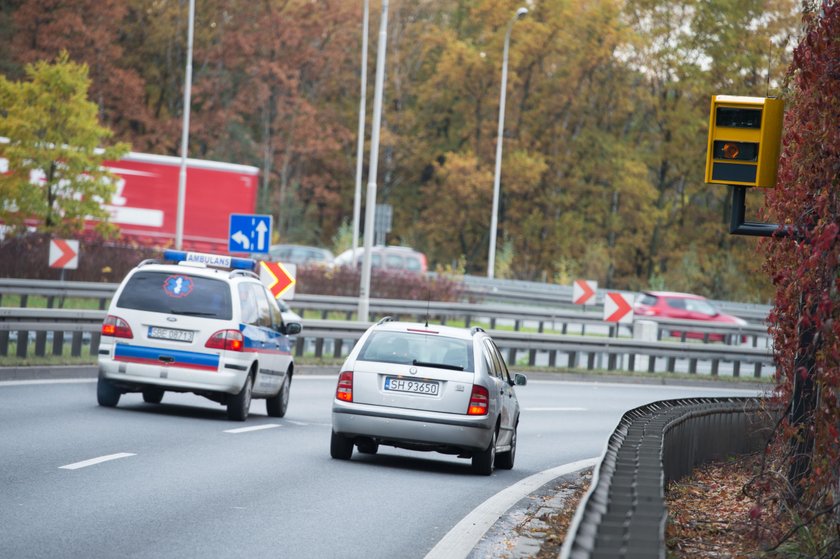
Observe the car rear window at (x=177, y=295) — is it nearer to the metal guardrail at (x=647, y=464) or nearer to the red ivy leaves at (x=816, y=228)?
the metal guardrail at (x=647, y=464)

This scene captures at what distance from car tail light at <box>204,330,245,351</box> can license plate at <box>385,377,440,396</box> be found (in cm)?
355

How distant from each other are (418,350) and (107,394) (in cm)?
502

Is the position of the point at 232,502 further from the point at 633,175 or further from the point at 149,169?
the point at 633,175

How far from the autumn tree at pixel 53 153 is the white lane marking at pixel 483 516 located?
27.0 meters

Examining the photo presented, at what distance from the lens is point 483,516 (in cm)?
1158

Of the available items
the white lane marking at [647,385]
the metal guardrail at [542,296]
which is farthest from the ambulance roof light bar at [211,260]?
the metal guardrail at [542,296]

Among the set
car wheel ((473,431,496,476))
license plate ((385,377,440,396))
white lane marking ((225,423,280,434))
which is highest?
license plate ((385,377,440,396))

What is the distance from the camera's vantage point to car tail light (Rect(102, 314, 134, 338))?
17.6 m

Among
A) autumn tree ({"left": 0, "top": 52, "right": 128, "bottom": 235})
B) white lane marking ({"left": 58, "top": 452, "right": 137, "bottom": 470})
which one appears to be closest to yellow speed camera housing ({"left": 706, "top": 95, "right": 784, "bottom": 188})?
white lane marking ({"left": 58, "top": 452, "right": 137, "bottom": 470})

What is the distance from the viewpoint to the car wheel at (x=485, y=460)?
48.8 feet

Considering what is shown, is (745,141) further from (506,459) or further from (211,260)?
(211,260)

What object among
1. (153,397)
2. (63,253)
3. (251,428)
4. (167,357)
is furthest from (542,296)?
(167,357)

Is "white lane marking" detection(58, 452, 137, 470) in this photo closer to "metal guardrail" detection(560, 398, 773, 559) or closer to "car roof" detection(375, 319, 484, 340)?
"car roof" detection(375, 319, 484, 340)

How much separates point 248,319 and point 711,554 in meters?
9.16
